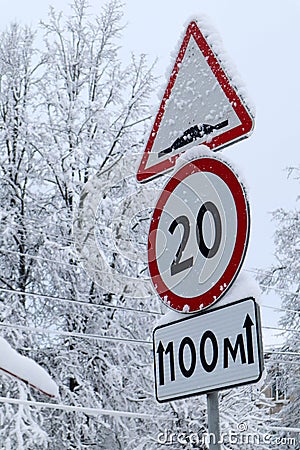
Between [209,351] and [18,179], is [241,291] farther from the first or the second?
[18,179]

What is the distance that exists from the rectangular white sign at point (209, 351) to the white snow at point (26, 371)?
82 cm

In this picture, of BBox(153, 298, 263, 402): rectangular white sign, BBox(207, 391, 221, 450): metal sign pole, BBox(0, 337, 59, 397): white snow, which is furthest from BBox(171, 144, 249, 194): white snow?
BBox(0, 337, 59, 397): white snow

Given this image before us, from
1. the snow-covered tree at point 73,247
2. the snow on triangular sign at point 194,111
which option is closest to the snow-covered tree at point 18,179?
the snow-covered tree at point 73,247

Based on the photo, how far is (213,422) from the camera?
1873 mm

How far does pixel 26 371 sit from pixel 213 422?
1.22 metres

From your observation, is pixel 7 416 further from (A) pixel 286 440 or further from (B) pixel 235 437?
(A) pixel 286 440

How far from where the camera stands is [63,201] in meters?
11.7

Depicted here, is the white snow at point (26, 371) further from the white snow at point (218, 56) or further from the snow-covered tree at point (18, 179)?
the snow-covered tree at point (18, 179)

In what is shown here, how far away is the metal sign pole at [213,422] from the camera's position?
1830mm

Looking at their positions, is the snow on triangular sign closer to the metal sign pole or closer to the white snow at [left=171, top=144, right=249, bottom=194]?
the white snow at [left=171, top=144, right=249, bottom=194]

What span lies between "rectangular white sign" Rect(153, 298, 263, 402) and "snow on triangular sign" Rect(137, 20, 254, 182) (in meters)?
0.48

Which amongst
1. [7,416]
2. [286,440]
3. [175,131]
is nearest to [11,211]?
[7,416]

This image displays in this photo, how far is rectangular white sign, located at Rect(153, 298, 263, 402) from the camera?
1.84 m

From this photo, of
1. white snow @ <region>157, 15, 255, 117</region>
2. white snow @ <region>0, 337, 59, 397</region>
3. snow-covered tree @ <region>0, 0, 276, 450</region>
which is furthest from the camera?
snow-covered tree @ <region>0, 0, 276, 450</region>
